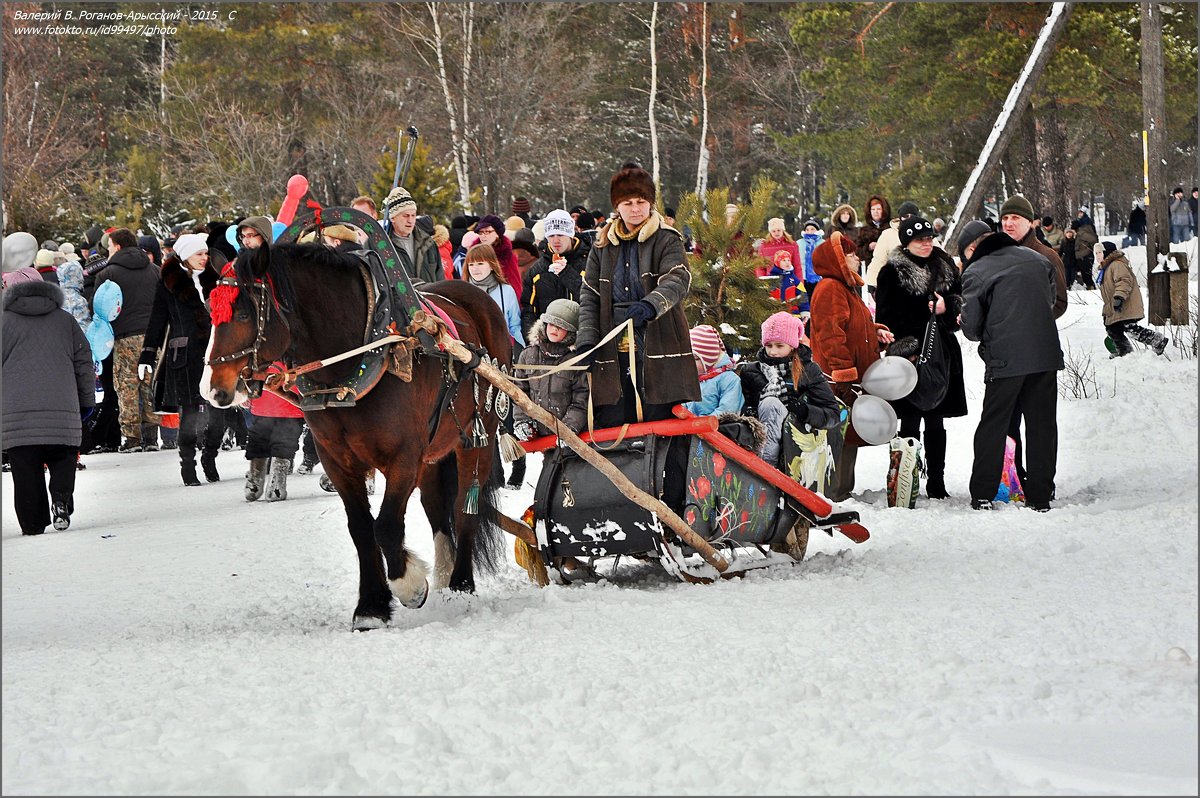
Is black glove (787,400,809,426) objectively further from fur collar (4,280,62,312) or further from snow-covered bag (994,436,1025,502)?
fur collar (4,280,62,312)

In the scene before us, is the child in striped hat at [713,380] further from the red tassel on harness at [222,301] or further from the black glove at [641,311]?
the red tassel on harness at [222,301]

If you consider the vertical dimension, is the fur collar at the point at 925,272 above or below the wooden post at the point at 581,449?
above

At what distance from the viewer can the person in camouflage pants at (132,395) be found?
13.4 meters

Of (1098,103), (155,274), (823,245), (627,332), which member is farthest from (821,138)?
(627,332)

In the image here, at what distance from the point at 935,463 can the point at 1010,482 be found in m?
0.53

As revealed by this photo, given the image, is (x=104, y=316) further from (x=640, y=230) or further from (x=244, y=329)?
(x=244, y=329)

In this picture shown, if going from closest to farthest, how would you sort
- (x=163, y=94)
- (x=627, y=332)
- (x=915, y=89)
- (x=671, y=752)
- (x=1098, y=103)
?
(x=671, y=752) → (x=627, y=332) → (x=1098, y=103) → (x=915, y=89) → (x=163, y=94)

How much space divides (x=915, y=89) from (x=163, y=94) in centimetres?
2084

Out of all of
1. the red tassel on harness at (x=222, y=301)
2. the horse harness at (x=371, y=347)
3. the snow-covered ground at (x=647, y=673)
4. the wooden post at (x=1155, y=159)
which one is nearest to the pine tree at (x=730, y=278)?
the snow-covered ground at (x=647, y=673)

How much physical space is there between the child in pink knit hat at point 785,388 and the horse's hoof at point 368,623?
254cm

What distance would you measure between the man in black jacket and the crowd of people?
11 millimetres

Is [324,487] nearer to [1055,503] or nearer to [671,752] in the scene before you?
[1055,503]

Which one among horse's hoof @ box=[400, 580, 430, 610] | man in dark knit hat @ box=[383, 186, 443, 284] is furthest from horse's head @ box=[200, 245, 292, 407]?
man in dark knit hat @ box=[383, 186, 443, 284]

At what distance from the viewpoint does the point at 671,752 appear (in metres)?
3.66
